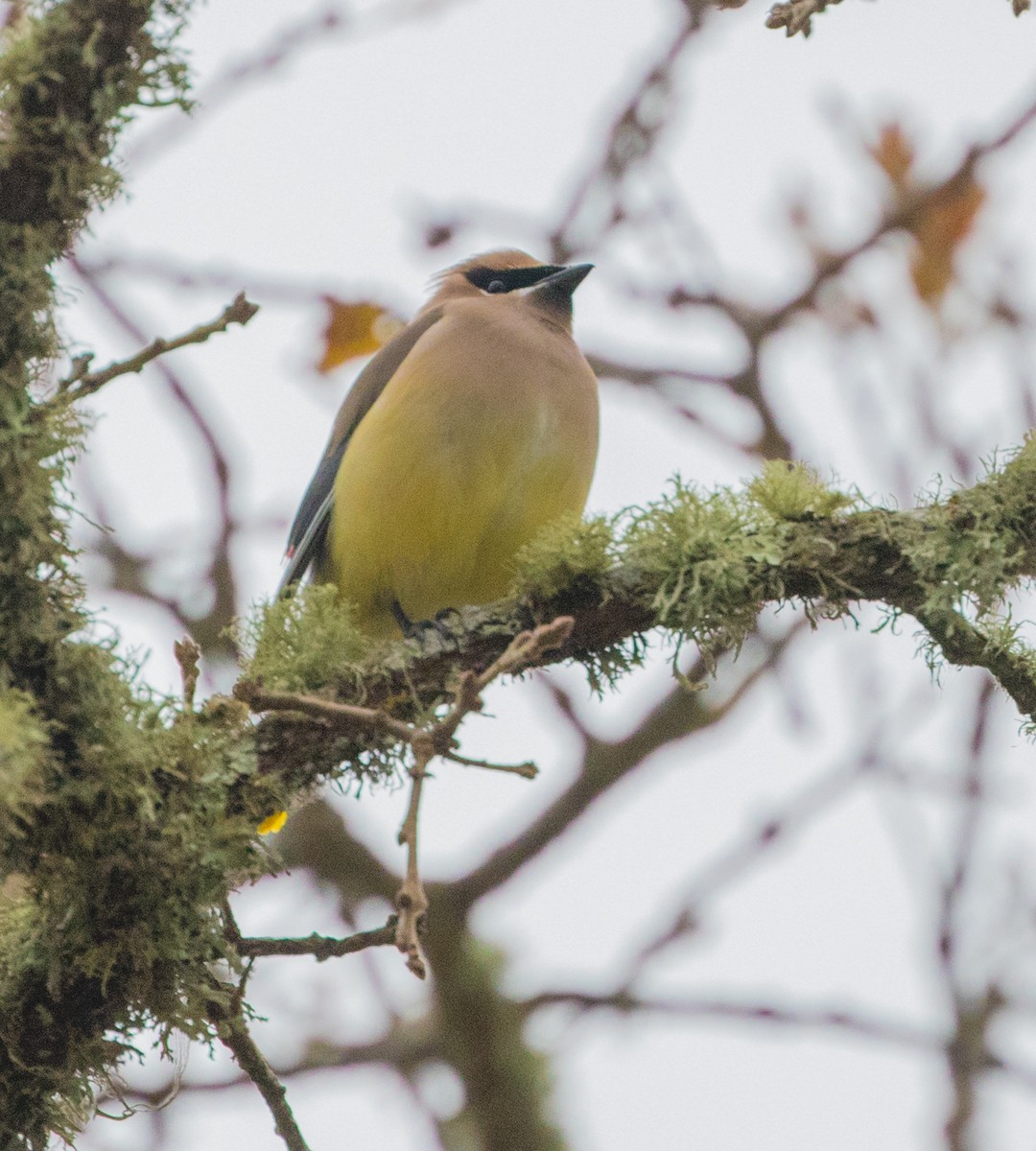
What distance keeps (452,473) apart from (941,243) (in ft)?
9.14

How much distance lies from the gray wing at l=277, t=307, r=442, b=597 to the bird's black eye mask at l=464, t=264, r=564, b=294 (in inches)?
16.4

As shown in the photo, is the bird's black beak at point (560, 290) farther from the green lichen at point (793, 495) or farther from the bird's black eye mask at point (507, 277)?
the green lichen at point (793, 495)

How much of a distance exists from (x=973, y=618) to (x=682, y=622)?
1.56 feet

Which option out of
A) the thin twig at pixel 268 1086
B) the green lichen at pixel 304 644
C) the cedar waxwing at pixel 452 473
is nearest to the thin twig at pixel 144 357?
the green lichen at pixel 304 644

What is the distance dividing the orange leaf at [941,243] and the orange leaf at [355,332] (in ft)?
6.36

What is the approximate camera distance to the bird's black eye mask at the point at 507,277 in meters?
5.16

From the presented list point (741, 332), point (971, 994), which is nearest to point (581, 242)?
point (741, 332)

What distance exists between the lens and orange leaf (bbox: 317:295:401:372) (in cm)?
532

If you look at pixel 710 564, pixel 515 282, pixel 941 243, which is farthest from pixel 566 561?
pixel 941 243

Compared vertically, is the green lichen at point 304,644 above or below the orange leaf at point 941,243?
below

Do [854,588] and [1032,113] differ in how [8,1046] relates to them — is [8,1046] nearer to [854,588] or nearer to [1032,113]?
[854,588]

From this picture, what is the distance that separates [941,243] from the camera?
19.8 ft

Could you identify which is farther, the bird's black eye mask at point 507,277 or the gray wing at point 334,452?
the bird's black eye mask at point 507,277

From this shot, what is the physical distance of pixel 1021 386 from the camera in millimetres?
5562
